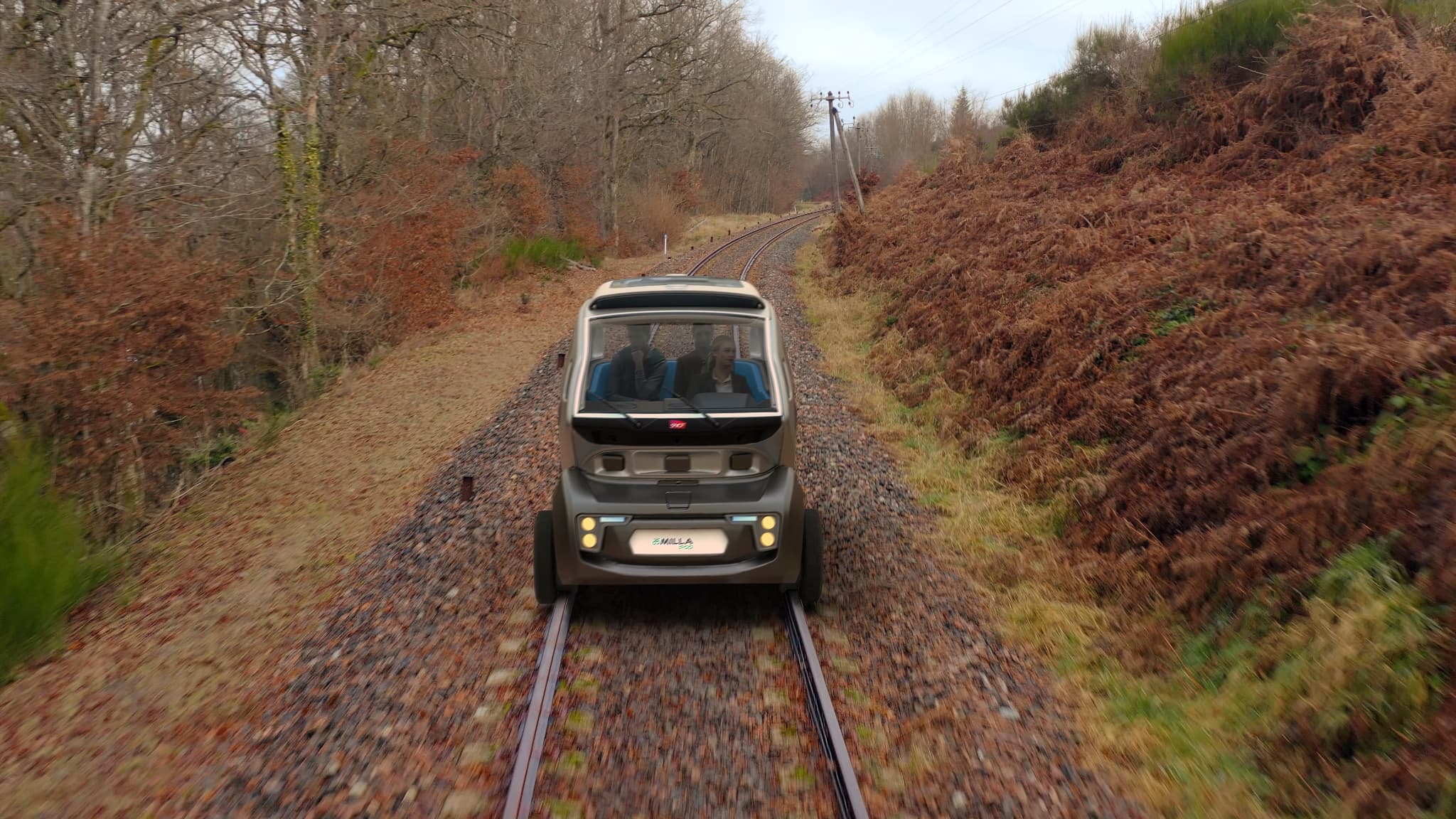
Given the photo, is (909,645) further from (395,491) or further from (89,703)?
(395,491)

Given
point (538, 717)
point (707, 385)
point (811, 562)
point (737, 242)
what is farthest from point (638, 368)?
point (737, 242)

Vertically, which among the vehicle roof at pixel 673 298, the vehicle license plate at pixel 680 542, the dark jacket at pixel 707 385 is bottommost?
the vehicle license plate at pixel 680 542

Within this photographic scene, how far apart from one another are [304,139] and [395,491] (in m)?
9.58

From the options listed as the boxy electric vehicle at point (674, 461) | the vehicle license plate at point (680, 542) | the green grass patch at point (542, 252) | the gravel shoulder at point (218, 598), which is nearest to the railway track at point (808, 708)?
the boxy electric vehicle at point (674, 461)

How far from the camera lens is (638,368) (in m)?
5.38

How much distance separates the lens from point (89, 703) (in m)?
5.07

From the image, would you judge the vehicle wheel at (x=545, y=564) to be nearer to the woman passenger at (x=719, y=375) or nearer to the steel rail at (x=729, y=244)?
the woman passenger at (x=719, y=375)

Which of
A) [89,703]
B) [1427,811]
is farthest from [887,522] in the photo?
[89,703]

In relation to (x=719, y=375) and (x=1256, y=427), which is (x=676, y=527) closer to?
(x=719, y=375)

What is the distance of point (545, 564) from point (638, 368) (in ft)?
4.44

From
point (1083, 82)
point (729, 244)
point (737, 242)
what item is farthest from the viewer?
point (737, 242)

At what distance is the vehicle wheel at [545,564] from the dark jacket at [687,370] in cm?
114

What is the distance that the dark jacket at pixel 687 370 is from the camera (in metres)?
5.34

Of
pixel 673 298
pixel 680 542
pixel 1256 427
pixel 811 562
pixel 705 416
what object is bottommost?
pixel 811 562
